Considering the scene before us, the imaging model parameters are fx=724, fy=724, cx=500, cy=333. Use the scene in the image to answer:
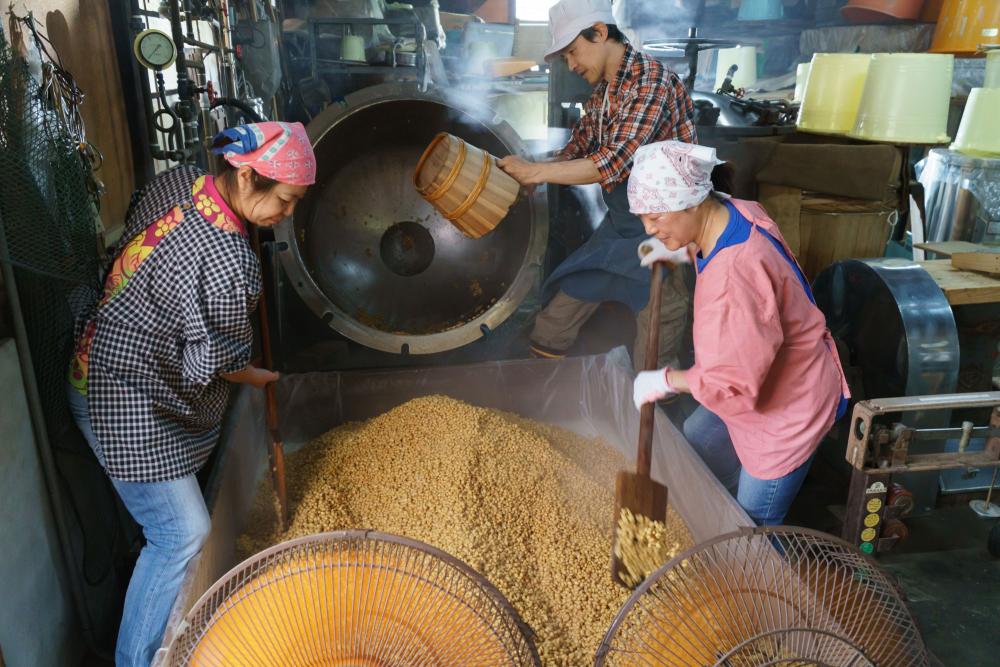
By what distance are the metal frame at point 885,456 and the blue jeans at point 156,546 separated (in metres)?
1.49

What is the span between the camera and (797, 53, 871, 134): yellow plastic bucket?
3584 millimetres

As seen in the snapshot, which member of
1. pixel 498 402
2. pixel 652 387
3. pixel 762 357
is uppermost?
pixel 762 357

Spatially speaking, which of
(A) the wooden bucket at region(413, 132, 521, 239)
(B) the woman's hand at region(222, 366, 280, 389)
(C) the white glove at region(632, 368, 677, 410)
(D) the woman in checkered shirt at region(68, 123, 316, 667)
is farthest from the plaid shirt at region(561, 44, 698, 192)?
(B) the woman's hand at region(222, 366, 280, 389)

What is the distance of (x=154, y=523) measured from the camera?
1690 mm

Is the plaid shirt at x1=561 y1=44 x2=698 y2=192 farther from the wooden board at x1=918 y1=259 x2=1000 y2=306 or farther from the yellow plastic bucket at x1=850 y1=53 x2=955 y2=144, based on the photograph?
the yellow plastic bucket at x1=850 y1=53 x2=955 y2=144

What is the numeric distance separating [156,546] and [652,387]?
125 centimetres

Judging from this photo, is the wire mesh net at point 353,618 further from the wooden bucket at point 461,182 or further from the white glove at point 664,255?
the wooden bucket at point 461,182

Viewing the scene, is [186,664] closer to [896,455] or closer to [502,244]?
[896,455]

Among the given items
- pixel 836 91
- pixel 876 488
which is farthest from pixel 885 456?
pixel 836 91

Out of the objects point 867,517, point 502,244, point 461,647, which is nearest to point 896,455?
point 867,517

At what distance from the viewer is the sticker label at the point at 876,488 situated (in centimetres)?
158

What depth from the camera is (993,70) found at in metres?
3.33

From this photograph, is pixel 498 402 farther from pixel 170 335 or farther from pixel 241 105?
pixel 170 335

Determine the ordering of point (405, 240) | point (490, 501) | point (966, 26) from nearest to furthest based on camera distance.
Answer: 1. point (490, 501)
2. point (405, 240)
3. point (966, 26)
